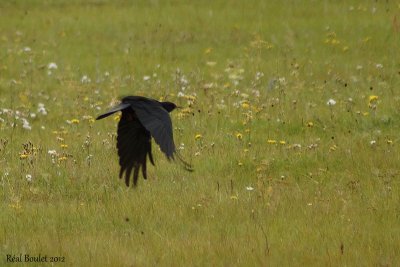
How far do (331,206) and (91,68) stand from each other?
23.6 ft

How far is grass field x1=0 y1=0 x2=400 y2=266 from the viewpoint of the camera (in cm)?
559

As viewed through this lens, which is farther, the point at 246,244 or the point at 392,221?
the point at 392,221

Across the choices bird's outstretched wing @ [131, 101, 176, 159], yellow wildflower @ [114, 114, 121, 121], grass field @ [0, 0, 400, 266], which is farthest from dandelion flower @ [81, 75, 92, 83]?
bird's outstretched wing @ [131, 101, 176, 159]

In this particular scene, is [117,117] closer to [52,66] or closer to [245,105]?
[245,105]

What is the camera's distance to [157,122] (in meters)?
5.72

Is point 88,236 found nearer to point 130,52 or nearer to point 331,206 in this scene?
point 331,206

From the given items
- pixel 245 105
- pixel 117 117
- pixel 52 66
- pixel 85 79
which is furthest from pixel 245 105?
pixel 52 66

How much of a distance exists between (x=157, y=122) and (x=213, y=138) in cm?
278

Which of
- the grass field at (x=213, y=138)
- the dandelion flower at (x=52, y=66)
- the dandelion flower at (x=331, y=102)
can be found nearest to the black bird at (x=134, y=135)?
the grass field at (x=213, y=138)

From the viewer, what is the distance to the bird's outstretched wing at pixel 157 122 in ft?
17.5

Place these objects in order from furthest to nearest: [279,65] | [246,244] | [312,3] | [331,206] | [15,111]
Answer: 1. [312,3]
2. [279,65]
3. [15,111]
4. [331,206]
5. [246,244]

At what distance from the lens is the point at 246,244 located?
5480 mm

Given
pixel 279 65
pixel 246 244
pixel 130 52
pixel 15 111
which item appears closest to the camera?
pixel 246 244

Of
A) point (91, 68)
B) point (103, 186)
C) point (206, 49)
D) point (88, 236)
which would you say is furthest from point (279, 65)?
point (88, 236)
